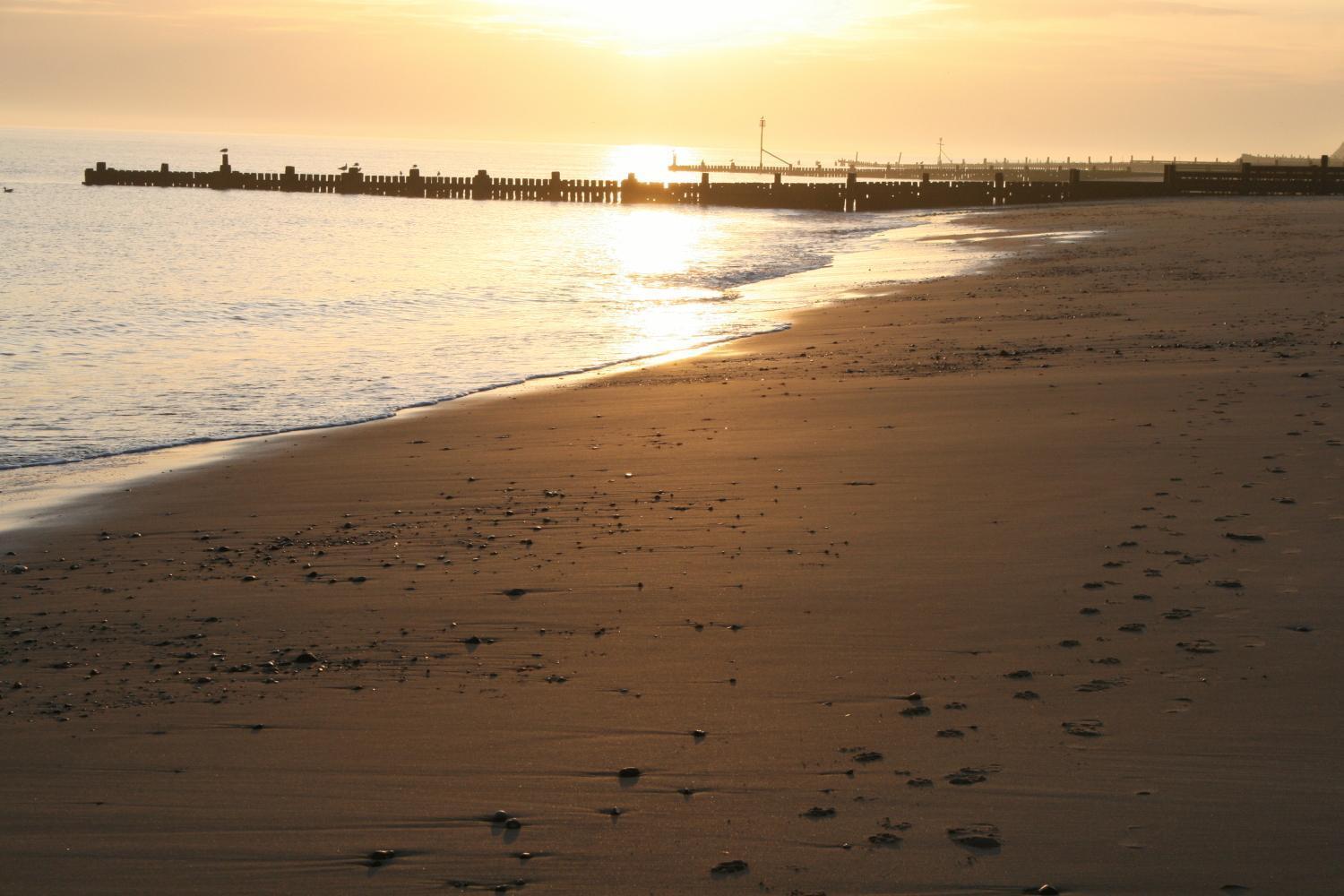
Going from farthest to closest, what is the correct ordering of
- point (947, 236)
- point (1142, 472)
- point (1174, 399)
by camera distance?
1. point (947, 236)
2. point (1174, 399)
3. point (1142, 472)

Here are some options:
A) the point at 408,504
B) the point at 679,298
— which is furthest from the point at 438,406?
the point at 679,298

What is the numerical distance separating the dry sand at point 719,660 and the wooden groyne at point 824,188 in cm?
4736

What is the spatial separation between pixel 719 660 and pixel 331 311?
19.7 m

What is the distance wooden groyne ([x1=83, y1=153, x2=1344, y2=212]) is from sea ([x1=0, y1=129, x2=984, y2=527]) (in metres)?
10.2

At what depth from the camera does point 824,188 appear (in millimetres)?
71438

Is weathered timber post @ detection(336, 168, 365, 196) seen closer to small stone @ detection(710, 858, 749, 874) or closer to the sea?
the sea

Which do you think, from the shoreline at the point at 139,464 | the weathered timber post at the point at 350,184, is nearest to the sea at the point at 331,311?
the shoreline at the point at 139,464

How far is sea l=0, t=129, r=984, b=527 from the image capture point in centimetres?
1254

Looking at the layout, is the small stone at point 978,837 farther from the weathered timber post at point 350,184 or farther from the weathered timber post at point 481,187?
the weathered timber post at point 350,184

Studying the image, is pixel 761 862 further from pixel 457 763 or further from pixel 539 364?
pixel 539 364

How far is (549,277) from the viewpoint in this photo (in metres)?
30.5

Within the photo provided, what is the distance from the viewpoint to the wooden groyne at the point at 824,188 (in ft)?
172

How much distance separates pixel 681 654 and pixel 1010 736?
1.42 metres

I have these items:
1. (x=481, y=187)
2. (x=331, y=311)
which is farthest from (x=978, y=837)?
(x=481, y=187)
